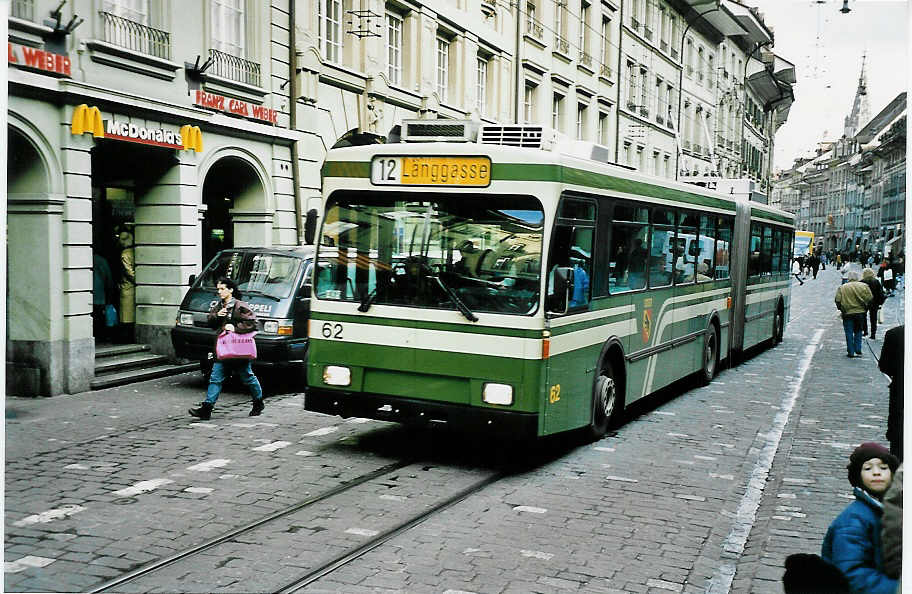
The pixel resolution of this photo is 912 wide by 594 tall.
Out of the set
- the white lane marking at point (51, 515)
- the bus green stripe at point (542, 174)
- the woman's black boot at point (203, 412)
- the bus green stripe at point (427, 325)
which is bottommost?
the white lane marking at point (51, 515)

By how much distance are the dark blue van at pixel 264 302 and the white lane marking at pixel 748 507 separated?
599 centimetres

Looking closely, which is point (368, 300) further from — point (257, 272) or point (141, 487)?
point (257, 272)

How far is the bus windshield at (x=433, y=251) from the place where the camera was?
7863mm

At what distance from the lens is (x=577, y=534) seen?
658 centimetres

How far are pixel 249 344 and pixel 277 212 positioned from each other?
300 inches

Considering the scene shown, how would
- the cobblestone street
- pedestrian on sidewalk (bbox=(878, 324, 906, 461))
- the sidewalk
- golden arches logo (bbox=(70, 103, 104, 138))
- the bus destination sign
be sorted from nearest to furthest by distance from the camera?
the cobblestone street, the sidewalk, pedestrian on sidewalk (bbox=(878, 324, 906, 461)), the bus destination sign, golden arches logo (bbox=(70, 103, 104, 138))

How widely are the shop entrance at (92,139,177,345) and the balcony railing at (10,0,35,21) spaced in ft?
9.63

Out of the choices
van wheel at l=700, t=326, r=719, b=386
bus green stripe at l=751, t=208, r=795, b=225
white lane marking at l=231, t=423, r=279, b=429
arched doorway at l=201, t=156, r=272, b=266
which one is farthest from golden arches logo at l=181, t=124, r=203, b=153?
bus green stripe at l=751, t=208, r=795, b=225

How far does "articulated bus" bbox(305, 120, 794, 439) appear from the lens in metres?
7.88

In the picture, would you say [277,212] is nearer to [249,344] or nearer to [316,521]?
[249,344]

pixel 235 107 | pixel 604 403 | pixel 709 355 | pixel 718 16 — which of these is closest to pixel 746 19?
pixel 718 16

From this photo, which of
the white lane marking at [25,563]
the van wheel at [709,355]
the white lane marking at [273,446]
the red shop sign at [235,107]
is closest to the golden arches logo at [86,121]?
the red shop sign at [235,107]

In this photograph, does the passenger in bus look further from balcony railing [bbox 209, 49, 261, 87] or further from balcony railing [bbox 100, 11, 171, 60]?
balcony railing [bbox 209, 49, 261, 87]

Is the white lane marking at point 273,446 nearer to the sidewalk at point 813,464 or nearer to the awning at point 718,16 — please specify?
the sidewalk at point 813,464
